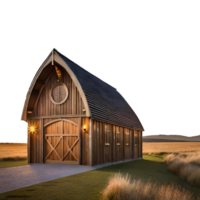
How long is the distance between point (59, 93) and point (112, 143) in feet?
16.8

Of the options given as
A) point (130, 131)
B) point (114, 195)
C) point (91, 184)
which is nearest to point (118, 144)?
point (130, 131)

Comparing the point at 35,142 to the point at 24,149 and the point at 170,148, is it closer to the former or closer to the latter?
the point at 24,149

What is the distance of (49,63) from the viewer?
46.1 ft

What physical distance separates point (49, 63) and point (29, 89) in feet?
7.36

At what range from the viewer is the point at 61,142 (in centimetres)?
1460

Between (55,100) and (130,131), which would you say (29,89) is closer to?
(55,100)

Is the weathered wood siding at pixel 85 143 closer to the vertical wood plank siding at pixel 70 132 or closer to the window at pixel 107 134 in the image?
the vertical wood plank siding at pixel 70 132

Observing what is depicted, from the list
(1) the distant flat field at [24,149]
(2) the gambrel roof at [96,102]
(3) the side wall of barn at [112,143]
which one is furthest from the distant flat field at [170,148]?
(2) the gambrel roof at [96,102]

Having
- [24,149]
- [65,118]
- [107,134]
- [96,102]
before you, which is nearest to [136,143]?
[107,134]

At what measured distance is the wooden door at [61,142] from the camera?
46.5 feet

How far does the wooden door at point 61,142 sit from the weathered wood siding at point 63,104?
69 cm

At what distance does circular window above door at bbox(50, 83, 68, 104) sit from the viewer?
14805 millimetres

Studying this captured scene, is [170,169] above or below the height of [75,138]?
below

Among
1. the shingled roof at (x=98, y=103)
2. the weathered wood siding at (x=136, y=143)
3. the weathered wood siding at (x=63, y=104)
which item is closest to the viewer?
the shingled roof at (x=98, y=103)
